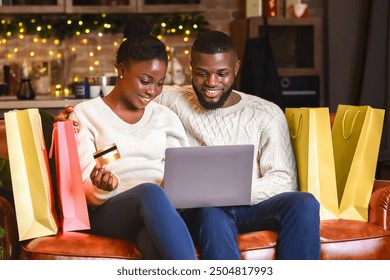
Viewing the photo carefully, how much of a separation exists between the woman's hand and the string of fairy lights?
2781 mm

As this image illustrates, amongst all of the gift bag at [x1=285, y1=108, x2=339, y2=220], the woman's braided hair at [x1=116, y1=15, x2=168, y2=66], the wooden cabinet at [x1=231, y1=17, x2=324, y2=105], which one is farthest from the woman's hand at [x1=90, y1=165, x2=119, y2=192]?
the wooden cabinet at [x1=231, y1=17, x2=324, y2=105]

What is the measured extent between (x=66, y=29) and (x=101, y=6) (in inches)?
12.5

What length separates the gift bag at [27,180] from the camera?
2.48 m

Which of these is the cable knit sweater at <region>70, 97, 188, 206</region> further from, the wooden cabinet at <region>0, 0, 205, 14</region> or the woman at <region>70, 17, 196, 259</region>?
the wooden cabinet at <region>0, 0, 205, 14</region>

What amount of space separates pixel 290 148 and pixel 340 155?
0.21m

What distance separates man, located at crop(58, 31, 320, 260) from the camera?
8.21ft

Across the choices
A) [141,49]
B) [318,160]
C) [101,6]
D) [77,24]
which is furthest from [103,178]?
[77,24]

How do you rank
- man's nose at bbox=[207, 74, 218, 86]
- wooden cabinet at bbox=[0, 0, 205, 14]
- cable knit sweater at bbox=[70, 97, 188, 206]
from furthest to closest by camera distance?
wooden cabinet at bbox=[0, 0, 205, 14]
man's nose at bbox=[207, 74, 218, 86]
cable knit sweater at bbox=[70, 97, 188, 206]

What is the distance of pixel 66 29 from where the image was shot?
5074 millimetres

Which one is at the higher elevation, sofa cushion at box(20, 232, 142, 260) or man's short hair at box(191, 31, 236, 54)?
man's short hair at box(191, 31, 236, 54)

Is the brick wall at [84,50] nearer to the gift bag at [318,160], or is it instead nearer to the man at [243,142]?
the man at [243,142]

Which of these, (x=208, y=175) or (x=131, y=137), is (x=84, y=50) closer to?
(x=131, y=137)

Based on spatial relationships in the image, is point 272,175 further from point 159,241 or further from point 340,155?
point 159,241

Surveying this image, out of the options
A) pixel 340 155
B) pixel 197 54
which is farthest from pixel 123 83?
pixel 340 155
